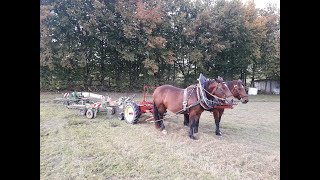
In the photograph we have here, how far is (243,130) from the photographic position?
1.97 metres

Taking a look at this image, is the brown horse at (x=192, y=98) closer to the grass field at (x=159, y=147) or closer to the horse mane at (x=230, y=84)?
the horse mane at (x=230, y=84)

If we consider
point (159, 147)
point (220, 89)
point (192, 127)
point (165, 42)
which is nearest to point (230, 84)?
point (220, 89)

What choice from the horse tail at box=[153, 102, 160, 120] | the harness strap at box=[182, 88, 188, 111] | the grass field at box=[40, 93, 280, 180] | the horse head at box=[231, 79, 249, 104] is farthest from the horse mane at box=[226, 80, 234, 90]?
the horse tail at box=[153, 102, 160, 120]

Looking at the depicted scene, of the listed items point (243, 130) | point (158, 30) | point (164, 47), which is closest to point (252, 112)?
point (243, 130)

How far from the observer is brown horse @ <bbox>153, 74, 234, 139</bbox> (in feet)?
6.09

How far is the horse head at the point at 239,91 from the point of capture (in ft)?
5.86

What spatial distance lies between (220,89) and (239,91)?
138 mm

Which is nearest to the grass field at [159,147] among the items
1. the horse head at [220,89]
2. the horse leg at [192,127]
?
the horse leg at [192,127]

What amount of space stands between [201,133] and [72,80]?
1073mm
